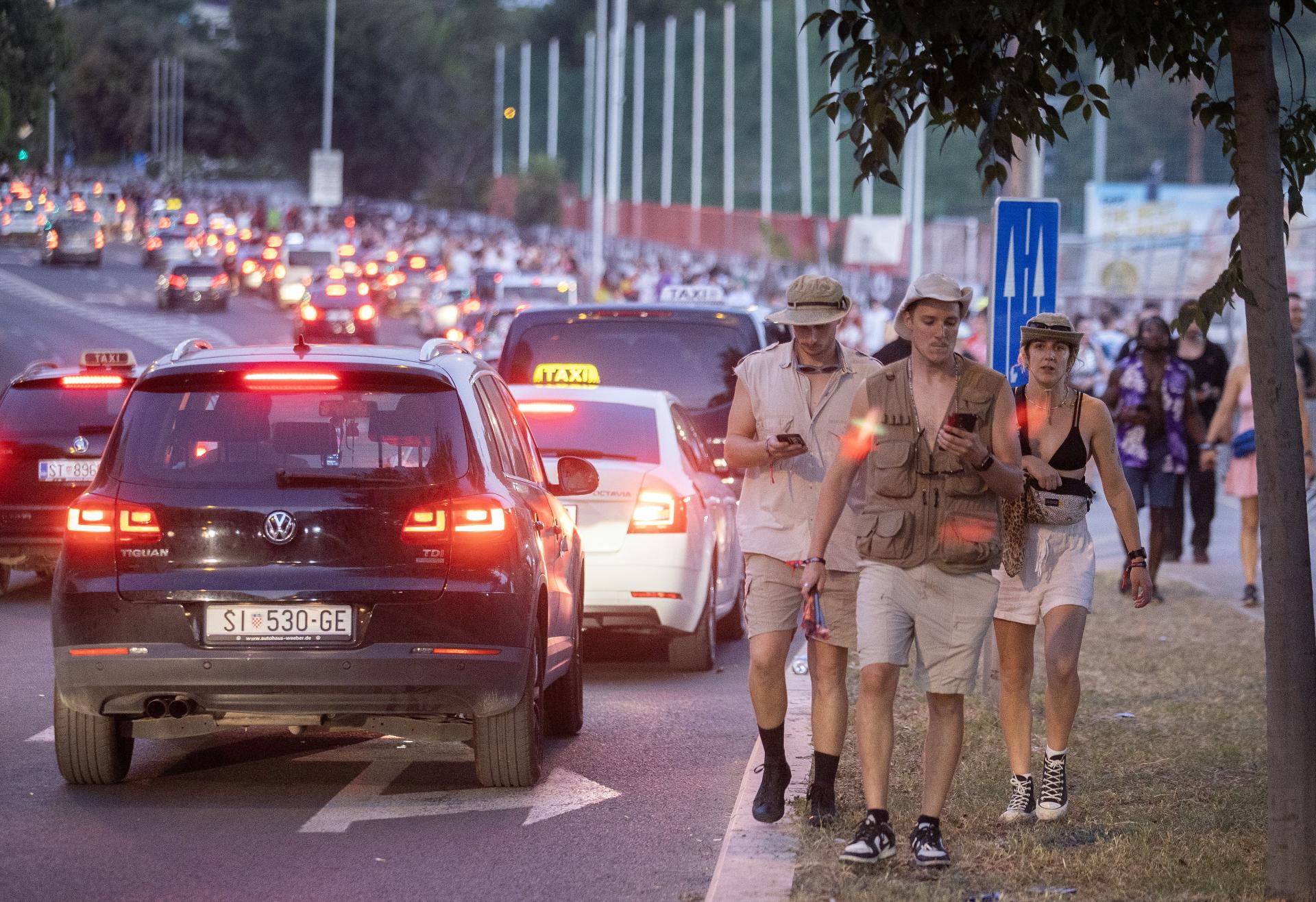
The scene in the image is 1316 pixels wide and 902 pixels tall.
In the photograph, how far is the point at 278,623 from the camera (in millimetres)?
7363

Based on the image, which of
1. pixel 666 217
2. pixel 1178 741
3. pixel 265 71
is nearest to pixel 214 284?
pixel 666 217

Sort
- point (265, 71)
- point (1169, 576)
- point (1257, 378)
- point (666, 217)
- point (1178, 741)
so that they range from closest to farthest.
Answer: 1. point (1257, 378)
2. point (1178, 741)
3. point (1169, 576)
4. point (666, 217)
5. point (265, 71)

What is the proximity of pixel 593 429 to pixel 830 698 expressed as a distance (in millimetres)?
4835

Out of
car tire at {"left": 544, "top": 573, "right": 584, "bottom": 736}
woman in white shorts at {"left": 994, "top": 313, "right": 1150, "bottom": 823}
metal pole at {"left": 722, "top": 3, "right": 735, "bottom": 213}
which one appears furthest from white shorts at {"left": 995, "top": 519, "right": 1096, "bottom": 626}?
metal pole at {"left": 722, "top": 3, "right": 735, "bottom": 213}

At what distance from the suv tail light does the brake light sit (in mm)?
4449

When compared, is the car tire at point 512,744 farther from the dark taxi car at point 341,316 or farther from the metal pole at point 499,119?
the metal pole at point 499,119

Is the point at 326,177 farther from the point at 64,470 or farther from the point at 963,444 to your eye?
the point at 963,444

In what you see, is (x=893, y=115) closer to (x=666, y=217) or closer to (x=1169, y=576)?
(x=1169, y=576)

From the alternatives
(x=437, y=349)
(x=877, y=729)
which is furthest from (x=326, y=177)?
(x=877, y=729)

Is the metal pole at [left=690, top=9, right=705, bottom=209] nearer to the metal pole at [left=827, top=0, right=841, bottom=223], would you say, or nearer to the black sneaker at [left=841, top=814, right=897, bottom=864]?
the metal pole at [left=827, top=0, right=841, bottom=223]

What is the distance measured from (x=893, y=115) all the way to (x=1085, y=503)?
5.99ft

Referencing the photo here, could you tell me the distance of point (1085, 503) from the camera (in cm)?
751

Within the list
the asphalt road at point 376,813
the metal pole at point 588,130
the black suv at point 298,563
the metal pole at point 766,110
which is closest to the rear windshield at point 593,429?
the asphalt road at point 376,813

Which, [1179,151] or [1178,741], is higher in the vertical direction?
[1179,151]
